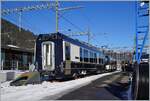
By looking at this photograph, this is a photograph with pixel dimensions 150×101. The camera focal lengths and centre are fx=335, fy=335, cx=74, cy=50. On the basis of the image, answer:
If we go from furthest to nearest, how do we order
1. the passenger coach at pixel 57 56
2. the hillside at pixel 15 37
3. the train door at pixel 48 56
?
the hillside at pixel 15 37 < the train door at pixel 48 56 < the passenger coach at pixel 57 56

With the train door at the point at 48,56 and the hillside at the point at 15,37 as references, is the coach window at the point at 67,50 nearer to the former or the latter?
the train door at the point at 48,56

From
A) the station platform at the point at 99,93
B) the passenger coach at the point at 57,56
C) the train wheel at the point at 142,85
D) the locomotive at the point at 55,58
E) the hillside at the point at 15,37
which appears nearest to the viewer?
the train wheel at the point at 142,85

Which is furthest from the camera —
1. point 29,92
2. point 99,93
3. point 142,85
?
point 29,92

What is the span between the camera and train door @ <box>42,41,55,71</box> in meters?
24.6

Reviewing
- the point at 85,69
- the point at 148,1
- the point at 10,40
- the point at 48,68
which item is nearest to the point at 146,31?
the point at 148,1

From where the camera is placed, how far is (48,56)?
2525 cm

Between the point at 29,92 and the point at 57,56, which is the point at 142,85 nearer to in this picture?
the point at 29,92

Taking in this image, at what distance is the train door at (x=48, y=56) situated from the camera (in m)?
24.6

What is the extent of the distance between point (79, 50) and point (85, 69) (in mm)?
2673

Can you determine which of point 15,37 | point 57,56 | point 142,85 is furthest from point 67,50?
point 15,37

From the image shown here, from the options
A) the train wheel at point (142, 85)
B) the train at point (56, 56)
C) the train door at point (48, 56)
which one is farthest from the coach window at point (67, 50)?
the train wheel at point (142, 85)

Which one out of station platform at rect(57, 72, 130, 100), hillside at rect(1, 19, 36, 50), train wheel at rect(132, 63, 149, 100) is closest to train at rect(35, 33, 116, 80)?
station platform at rect(57, 72, 130, 100)

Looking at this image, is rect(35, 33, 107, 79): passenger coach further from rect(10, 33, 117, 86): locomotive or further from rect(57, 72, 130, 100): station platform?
rect(57, 72, 130, 100): station platform

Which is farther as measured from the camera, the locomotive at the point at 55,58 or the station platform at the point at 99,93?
the locomotive at the point at 55,58
